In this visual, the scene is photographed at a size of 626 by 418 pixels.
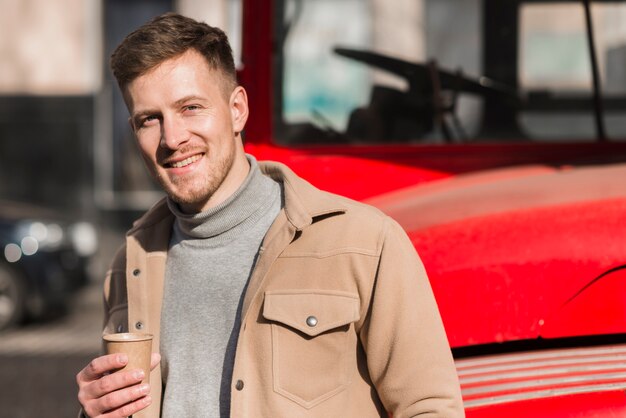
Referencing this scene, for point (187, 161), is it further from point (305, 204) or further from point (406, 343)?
point (406, 343)

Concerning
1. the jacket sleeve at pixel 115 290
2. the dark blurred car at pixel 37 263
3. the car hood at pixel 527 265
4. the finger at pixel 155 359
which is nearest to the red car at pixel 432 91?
the car hood at pixel 527 265

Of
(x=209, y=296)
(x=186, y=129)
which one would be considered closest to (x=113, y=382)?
(x=209, y=296)

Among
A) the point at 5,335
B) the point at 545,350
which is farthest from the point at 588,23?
the point at 5,335

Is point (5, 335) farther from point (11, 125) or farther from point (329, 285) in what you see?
point (329, 285)

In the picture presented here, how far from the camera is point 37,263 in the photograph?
1105 cm

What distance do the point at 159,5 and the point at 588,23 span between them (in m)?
14.3

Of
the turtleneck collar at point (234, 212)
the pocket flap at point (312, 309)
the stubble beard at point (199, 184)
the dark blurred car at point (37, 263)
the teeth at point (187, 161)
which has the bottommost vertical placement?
the dark blurred car at point (37, 263)

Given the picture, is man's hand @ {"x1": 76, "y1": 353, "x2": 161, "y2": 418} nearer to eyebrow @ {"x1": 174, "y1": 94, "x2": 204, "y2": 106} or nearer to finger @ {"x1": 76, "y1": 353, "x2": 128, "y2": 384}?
finger @ {"x1": 76, "y1": 353, "x2": 128, "y2": 384}

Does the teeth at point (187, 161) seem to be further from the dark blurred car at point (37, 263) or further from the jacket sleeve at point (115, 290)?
the dark blurred car at point (37, 263)

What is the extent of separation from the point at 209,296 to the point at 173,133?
0.35m

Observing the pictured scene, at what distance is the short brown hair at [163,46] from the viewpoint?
7.52ft

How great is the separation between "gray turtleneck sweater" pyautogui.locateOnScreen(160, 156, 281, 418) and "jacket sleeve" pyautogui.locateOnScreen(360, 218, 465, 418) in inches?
12.1

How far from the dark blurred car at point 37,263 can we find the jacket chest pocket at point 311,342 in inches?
359

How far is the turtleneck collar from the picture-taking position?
2.32m
